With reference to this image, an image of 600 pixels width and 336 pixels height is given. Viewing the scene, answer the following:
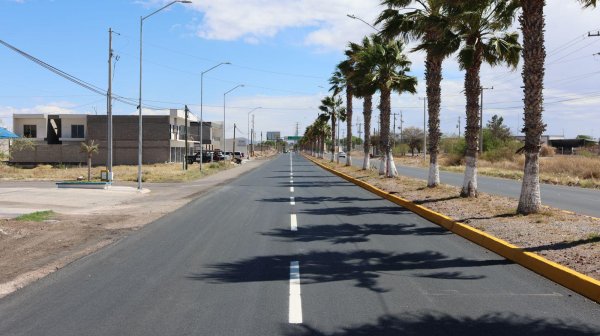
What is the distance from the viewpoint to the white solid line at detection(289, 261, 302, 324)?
575cm

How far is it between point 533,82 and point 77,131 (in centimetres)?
6751

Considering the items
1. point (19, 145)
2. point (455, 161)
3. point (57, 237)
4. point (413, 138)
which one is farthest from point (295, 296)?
point (413, 138)

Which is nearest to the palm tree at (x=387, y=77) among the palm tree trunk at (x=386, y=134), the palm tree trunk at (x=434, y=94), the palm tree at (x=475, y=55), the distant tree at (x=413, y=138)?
the palm tree trunk at (x=386, y=134)

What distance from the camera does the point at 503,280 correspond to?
295 inches

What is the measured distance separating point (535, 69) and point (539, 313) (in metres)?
8.50

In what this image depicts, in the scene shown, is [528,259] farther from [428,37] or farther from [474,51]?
[428,37]

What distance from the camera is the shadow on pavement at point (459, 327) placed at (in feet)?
17.4

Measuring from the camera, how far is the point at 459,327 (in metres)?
5.50

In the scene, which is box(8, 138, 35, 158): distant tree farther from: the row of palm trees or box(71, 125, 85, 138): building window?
box(71, 125, 85, 138): building window

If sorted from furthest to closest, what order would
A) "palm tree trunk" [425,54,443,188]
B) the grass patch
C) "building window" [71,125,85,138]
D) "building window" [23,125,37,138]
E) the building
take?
"building window" [23,125,37,138] → "building window" [71,125,85,138] → the building → "palm tree trunk" [425,54,443,188] → the grass patch

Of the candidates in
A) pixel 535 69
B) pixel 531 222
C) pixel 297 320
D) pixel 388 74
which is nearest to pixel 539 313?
pixel 297 320

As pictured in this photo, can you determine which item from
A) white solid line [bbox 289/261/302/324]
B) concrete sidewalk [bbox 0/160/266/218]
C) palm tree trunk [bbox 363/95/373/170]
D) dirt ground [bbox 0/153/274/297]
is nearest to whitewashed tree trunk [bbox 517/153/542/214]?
white solid line [bbox 289/261/302/324]

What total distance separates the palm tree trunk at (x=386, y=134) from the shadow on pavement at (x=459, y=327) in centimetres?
2463

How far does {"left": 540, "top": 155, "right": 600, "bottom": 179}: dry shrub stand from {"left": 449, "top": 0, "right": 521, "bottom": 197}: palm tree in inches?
881
